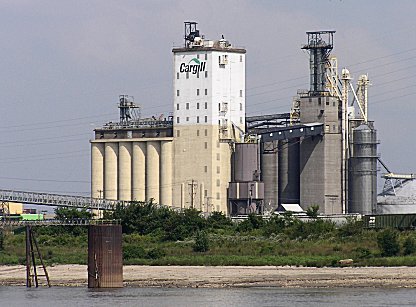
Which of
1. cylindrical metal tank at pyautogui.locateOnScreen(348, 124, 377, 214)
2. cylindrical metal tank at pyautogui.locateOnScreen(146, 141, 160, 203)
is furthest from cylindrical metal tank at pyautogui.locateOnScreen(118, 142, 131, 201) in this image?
cylindrical metal tank at pyautogui.locateOnScreen(348, 124, 377, 214)

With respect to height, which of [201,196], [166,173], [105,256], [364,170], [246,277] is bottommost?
[246,277]

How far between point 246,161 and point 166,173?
981 cm

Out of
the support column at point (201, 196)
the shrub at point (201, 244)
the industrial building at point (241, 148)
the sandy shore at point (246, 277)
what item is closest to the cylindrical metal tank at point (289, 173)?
the industrial building at point (241, 148)

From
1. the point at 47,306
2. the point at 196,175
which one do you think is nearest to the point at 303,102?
the point at 196,175

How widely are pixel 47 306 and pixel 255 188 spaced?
2920 inches

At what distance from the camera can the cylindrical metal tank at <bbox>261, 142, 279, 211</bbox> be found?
5935 inches

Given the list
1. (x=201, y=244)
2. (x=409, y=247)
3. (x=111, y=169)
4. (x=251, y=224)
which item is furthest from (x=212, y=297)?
(x=111, y=169)

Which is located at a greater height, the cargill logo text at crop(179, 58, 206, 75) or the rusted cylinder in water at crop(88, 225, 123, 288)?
the cargill logo text at crop(179, 58, 206, 75)

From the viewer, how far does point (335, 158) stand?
14712 centimetres

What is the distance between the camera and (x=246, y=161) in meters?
143

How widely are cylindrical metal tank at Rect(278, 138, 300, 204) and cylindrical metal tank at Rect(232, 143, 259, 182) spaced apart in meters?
8.82

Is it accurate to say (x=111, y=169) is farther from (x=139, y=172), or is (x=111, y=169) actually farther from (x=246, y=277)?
(x=246, y=277)

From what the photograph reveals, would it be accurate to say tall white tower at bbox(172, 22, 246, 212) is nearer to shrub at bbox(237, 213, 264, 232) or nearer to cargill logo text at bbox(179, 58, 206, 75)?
cargill logo text at bbox(179, 58, 206, 75)

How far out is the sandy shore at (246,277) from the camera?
77.5 m
